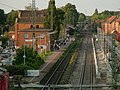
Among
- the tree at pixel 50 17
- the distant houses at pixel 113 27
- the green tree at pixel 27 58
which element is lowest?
the green tree at pixel 27 58

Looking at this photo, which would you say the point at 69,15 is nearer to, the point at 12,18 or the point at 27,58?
the point at 12,18

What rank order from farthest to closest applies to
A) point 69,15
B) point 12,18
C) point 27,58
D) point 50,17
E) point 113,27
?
point 69,15, point 12,18, point 113,27, point 50,17, point 27,58

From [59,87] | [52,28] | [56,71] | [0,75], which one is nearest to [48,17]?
[52,28]

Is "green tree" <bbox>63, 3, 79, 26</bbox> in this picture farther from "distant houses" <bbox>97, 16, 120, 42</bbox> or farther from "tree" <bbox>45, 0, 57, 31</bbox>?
"tree" <bbox>45, 0, 57, 31</bbox>

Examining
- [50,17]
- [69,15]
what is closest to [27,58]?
[50,17]

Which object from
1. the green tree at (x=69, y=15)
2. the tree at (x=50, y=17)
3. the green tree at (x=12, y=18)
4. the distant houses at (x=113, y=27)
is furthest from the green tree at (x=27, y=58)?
the green tree at (x=69, y=15)

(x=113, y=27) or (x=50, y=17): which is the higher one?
(x=50, y=17)

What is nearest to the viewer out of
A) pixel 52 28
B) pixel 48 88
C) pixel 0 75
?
pixel 0 75

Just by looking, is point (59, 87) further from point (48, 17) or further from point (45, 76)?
A: point (48, 17)

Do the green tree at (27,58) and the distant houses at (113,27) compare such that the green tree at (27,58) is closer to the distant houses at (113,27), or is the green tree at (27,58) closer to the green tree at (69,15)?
the distant houses at (113,27)

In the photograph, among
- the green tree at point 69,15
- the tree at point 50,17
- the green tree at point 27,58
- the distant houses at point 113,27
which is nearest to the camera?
the green tree at point 27,58

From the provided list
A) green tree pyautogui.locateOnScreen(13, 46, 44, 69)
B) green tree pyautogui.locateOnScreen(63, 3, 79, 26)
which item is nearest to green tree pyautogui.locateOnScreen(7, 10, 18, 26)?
green tree pyautogui.locateOnScreen(63, 3, 79, 26)

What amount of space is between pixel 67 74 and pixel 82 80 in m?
4.23

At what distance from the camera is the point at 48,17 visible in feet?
216
